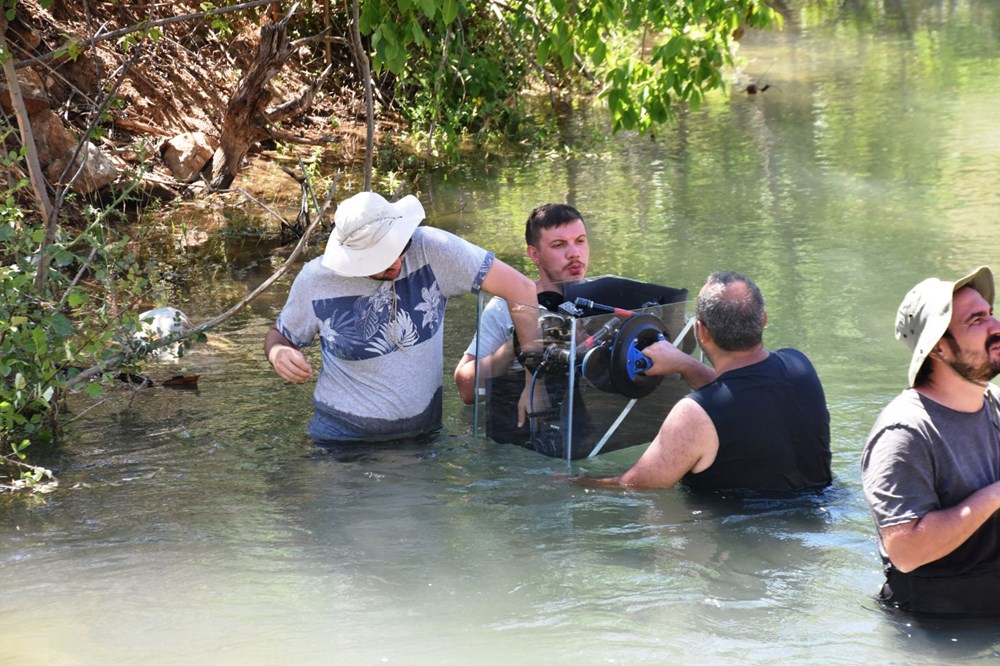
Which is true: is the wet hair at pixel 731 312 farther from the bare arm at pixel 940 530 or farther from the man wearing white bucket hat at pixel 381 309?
the bare arm at pixel 940 530

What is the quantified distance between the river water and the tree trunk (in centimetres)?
171

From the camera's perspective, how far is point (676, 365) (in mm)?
4973

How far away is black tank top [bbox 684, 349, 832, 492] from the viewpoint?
178 inches

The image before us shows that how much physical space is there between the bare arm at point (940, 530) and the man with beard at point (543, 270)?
2.17 metres

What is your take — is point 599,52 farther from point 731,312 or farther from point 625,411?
point 731,312

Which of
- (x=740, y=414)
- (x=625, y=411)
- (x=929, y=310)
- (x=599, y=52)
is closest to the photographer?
(x=929, y=310)

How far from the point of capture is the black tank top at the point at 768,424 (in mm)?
4527

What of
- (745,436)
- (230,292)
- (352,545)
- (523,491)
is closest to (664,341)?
(745,436)

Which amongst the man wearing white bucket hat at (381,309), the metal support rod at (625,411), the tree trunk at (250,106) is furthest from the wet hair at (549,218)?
the tree trunk at (250,106)

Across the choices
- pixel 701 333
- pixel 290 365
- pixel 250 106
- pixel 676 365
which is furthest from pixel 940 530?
pixel 250 106

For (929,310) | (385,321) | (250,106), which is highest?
→ (250,106)

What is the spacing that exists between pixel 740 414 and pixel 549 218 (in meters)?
1.53

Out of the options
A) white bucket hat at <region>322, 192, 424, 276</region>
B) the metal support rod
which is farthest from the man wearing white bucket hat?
the metal support rod

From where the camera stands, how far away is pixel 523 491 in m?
5.40
